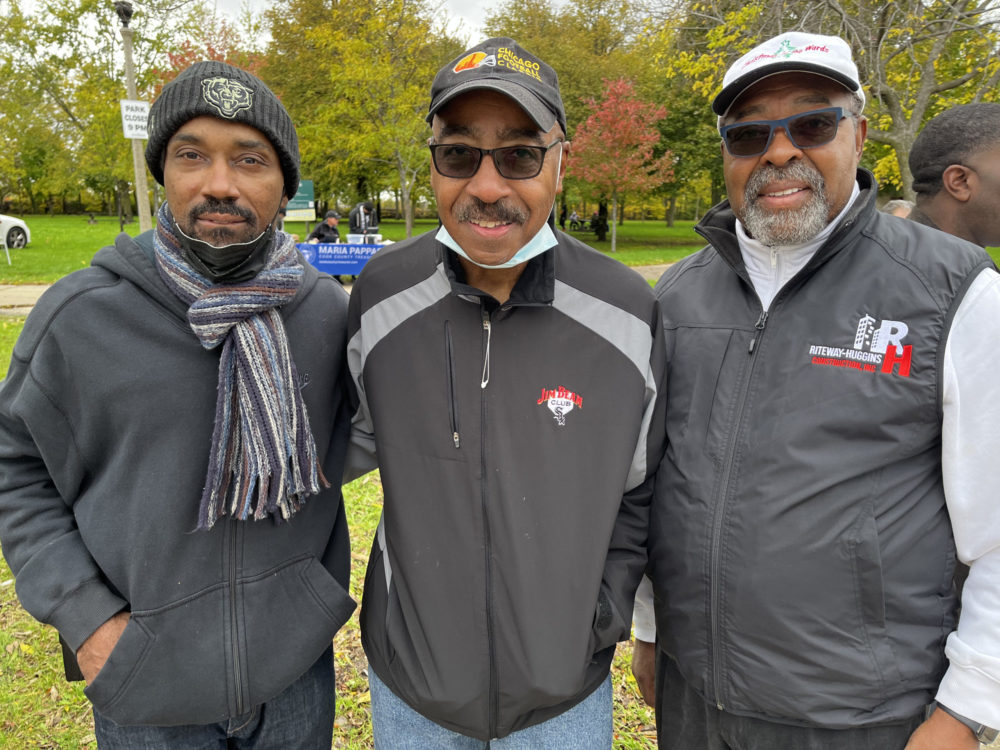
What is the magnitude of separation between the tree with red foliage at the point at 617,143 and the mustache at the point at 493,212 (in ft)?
79.9

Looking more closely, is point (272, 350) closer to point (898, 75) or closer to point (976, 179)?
point (976, 179)

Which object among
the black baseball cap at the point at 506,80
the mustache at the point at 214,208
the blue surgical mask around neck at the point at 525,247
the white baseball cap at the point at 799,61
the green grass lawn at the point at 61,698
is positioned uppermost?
the white baseball cap at the point at 799,61

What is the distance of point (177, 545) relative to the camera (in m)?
1.89

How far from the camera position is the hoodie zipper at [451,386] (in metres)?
1.87

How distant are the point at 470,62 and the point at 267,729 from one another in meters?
2.08

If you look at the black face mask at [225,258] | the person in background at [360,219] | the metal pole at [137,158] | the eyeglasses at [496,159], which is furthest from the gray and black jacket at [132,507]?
the person in background at [360,219]

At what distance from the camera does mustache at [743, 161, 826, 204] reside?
6.57ft

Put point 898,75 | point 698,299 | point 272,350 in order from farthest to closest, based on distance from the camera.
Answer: point 898,75, point 698,299, point 272,350

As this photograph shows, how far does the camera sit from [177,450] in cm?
189

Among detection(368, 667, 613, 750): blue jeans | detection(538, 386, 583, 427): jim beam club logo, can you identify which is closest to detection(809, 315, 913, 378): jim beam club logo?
detection(538, 386, 583, 427): jim beam club logo

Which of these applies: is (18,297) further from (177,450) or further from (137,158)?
(177,450)

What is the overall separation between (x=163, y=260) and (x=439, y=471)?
975mm

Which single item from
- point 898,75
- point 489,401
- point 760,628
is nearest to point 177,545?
point 489,401

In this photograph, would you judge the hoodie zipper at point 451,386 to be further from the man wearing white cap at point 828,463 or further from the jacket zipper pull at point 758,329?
the jacket zipper pull at point 758,329
